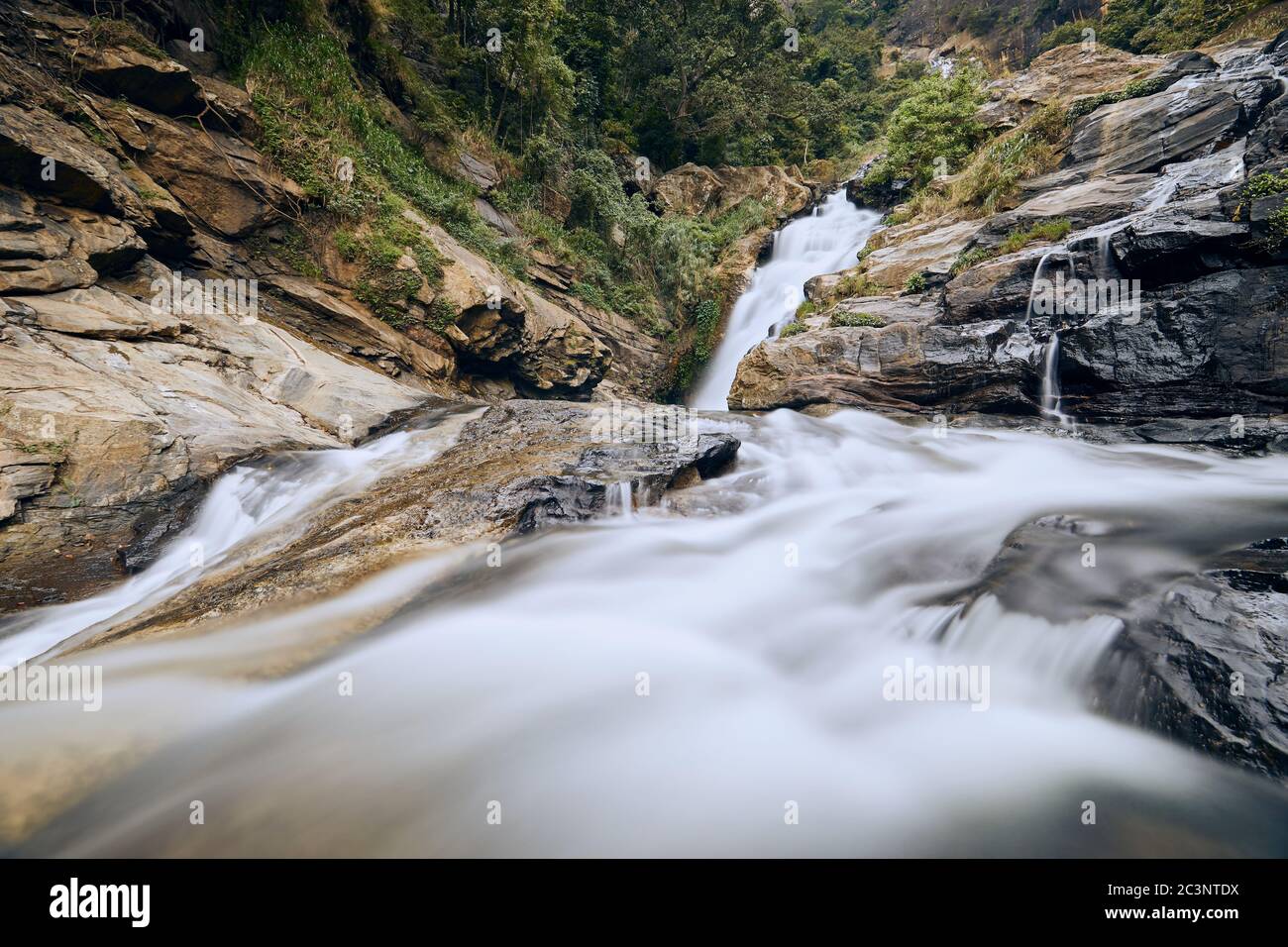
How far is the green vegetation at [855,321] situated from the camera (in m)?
10.6

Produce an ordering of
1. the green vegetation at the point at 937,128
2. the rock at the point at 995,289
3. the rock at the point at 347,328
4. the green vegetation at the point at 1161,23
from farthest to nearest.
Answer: the green vegetation at the point at 1161,23, the green vegetation at the point at 937,128, the rock at the point at 347,328, the rock at the point at 995,289

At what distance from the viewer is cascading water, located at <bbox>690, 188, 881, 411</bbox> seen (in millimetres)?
16672

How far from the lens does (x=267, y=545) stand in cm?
501

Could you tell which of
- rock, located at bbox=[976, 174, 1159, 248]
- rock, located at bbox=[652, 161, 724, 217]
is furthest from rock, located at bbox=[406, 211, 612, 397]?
rock, located at bbox=[652, 161, 724, 217]

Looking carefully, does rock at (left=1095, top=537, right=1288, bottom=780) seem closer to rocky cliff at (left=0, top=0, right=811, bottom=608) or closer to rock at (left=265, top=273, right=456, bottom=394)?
rocky cliff at (left=0, top=0, right=811, bottom=608)

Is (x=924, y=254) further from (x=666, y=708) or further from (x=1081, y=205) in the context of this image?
(x=666, y=708)

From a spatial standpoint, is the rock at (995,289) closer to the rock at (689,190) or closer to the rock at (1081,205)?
the rock at (1081,205)

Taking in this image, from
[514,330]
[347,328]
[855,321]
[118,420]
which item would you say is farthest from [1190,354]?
[347,328]

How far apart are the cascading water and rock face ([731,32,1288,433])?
4.13 metres

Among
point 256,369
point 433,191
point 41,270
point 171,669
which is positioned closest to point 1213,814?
point 171,669

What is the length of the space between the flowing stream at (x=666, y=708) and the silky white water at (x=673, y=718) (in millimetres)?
16

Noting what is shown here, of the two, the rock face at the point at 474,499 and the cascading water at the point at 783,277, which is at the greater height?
the cascading water at the point at 783,277

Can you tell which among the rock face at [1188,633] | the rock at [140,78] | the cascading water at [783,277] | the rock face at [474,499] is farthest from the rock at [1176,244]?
the rock at [140,78]

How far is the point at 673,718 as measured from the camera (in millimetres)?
3240
